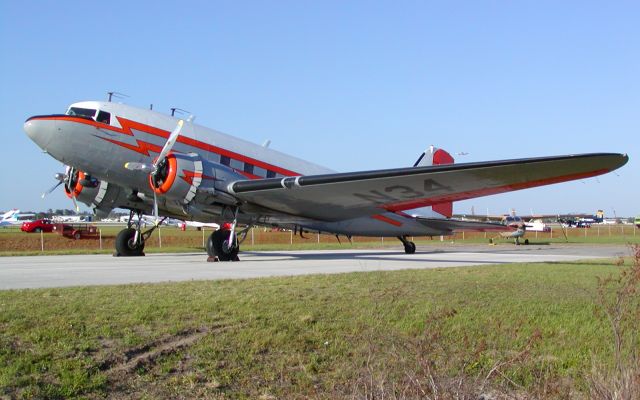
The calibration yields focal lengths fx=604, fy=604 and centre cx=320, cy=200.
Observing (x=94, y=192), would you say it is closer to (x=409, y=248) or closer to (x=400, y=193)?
(x=400, y=193)

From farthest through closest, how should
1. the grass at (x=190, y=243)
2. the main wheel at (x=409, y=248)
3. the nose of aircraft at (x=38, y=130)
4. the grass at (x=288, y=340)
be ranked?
the grass at (x=190, y=243) → the main wheel at (x=409, y=248) → the nose of aircraft at (x=38, y=130) → the grass at (x=288, y=340)

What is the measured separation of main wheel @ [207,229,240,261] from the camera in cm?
1866

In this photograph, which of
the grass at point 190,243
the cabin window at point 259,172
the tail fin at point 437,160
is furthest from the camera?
the grass at point 190,243

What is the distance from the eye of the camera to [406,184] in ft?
55.1

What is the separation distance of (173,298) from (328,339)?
2821 millimetres

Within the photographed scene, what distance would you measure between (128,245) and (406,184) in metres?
11.4

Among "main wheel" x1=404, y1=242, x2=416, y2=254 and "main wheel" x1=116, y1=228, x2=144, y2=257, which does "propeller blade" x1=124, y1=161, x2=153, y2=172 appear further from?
"main wheel" x1=404, y1=242, x2=416, y2=254

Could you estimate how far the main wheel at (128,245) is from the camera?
2245cm

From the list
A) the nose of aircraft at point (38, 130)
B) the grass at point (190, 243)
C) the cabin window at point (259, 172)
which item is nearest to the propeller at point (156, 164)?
the nose of aircraft at point (38, 130)

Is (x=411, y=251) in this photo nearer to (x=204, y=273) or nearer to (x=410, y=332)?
(x=204, y=273)

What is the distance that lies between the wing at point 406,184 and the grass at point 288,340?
12.1 ft

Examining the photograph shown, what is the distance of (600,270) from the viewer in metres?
15.6

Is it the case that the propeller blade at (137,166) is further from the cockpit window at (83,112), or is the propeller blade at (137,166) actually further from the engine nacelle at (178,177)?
the cockpit window at (83,112)

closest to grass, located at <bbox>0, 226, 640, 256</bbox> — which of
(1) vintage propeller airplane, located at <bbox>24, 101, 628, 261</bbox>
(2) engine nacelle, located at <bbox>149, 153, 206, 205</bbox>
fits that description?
(1) vintage propeller airplane, located at <bbox>24, 101, 628, 261</bbox>
